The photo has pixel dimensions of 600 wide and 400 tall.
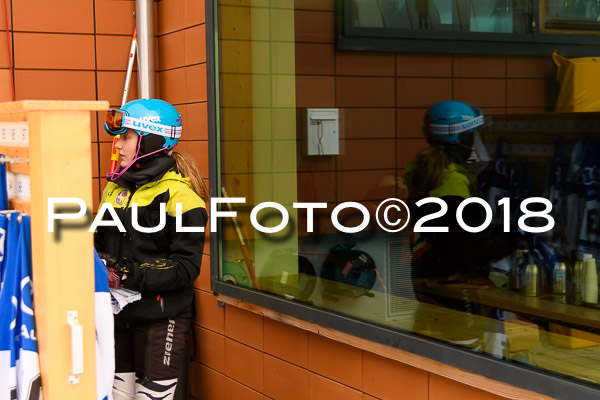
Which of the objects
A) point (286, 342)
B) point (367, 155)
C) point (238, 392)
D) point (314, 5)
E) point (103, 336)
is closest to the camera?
point (103, 336)

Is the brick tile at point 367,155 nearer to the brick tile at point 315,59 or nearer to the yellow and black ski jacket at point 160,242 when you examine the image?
the brick tile at point 315,59

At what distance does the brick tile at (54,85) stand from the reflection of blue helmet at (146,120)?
174cm

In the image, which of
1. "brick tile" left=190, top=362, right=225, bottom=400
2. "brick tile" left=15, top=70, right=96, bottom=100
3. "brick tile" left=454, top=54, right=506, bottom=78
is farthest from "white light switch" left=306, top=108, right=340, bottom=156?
"brick tile" left=15, top=70, right=96, bottom=100

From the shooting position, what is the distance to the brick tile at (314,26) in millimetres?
3930

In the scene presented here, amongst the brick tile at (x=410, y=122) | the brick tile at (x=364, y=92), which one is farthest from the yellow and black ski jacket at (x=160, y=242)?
the brick tile at (x=410, y=122)

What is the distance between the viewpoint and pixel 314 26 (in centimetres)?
406

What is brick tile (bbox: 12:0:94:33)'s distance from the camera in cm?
521

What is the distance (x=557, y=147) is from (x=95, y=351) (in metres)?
1.65

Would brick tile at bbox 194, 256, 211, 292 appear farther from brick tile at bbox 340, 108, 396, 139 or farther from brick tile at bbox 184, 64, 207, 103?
brick tile at bbox 340, 108, 396, 139

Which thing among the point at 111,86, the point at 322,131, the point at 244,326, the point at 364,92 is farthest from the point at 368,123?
the point at 111,86

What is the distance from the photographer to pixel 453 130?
10.6ft

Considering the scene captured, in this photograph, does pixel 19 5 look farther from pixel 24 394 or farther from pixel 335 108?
pixel 24 394

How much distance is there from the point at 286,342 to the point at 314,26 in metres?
1.53

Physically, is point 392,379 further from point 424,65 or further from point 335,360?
point 424,65
